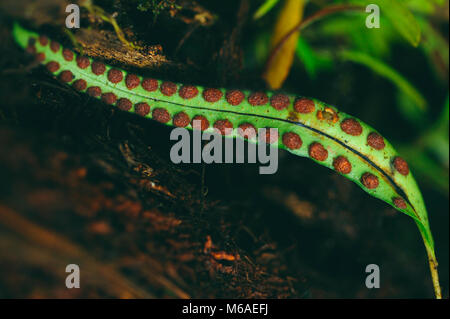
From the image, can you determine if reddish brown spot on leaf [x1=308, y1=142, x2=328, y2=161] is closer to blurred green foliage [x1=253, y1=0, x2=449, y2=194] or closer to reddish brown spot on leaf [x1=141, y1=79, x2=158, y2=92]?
reddish brown spot on leaf [x1=141, y1=79, x2=158, y2=92]

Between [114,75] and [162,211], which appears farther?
[162,211]

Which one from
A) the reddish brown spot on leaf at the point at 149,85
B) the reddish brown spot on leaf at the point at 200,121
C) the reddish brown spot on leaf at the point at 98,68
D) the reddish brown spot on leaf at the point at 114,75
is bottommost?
the reddish brown spot on leaf at the point at 200,121

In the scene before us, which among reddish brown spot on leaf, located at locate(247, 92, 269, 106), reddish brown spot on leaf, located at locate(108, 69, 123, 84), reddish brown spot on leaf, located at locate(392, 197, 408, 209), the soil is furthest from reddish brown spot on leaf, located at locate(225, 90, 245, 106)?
reddish brown spot on leaf, located at locate(392, 197, 408, 209)

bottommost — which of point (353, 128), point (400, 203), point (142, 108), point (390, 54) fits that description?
point (400, 203)

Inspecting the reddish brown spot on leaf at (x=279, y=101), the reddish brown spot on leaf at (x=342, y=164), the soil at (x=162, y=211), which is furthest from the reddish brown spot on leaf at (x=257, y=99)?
the reddish brown spot on leaf at (x=342, y=164)

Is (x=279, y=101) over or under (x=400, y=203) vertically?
over

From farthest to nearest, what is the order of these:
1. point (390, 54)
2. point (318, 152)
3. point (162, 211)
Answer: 1. point (390, 54)
2. point (162, 211)
3. point (318, 152)

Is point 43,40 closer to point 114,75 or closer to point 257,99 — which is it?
point 114,75

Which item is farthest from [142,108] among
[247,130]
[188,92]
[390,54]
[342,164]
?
[390,54]

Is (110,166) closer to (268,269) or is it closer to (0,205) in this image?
(0,205)

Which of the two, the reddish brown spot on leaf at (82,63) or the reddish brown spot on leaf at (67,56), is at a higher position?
the reddish brown spot on leaf at (67,56)

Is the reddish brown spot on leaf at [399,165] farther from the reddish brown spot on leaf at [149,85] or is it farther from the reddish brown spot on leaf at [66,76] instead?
the reddish brown spot on leaf at [66,76]

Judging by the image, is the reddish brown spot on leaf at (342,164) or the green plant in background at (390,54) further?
the green plant in background at (390,54)
